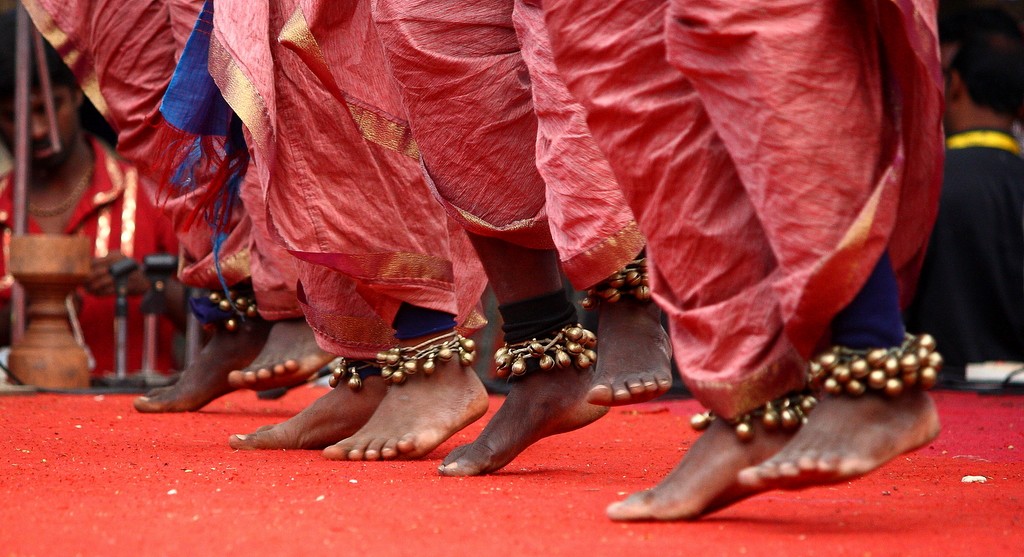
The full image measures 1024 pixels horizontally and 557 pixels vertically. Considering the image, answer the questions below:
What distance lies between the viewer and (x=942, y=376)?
447 cm

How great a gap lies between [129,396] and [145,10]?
1.24 metres

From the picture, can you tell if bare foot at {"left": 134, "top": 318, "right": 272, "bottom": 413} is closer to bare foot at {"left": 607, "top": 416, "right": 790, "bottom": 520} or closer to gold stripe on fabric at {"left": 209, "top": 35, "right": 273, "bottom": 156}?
gold stripe on fabric at {"left": 209, "top": 35, "right": 273, "bottom": 156}

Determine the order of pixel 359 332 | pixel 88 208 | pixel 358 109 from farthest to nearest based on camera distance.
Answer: pixel 88 208 < pixel 359 332 < pixel 358 109

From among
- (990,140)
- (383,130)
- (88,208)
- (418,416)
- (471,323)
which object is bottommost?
(88,208)

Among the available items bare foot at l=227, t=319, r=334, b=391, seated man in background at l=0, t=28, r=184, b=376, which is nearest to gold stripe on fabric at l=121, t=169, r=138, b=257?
seated man in background at l=0, t=28, r=184, b=376

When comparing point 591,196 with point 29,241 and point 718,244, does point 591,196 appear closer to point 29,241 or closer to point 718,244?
point 718,244

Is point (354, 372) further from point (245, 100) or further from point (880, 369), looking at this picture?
point (880, 369)

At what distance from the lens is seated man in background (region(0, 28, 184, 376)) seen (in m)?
5.24

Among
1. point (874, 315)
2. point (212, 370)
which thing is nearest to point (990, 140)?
point (212, 370)

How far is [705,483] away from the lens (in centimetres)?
125

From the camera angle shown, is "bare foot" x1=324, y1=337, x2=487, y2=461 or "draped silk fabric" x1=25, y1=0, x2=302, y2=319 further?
"draped silk fabric" x1=25, y1=0, x2=302, y2=319

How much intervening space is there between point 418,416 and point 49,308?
239 cm

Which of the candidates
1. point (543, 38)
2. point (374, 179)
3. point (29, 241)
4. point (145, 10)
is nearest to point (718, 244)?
point (543, 38)

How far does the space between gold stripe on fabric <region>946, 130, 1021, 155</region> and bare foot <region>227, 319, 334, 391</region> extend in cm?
307
